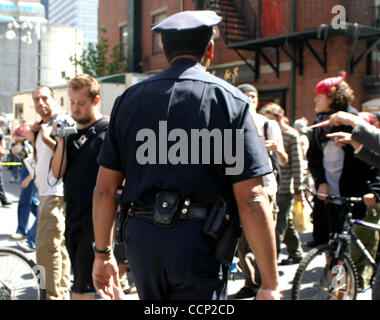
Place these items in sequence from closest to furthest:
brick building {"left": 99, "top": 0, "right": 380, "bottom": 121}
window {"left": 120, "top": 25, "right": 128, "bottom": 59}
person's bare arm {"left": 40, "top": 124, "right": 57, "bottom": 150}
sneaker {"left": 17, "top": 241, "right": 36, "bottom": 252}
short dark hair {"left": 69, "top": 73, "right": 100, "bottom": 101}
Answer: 1. short dark hair {"left": 69, "top": 73, "right": 100, "bottom": 101}
2. person's bare arm {"left": 40, "top": 124, "right": 57, "bottom": 150}
3. sneaker {"left": 17, "top": 241, "right": 36, "bottom": 252}
4. brick building {"left": 99, "top": 0, "right": 380, "bottom": 121}
5. window {"left": 120, "top": 25, "right": 128, "bottom": 59}

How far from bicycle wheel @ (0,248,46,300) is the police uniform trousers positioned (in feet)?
7.02

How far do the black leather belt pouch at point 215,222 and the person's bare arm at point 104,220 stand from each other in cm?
54

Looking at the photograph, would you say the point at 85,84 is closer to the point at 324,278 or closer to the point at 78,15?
the point at 324,278

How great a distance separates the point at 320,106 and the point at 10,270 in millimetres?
3164


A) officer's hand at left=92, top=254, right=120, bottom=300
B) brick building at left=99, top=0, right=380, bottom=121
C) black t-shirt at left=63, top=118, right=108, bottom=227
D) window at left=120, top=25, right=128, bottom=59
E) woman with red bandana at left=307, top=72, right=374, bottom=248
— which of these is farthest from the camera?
window at left=120, top=25, right=128, bottom=59

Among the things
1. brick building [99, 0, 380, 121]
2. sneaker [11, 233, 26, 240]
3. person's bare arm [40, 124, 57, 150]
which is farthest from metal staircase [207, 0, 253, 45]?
person's bare arm [40, 124, 57, 150]

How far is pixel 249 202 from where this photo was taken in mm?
1988

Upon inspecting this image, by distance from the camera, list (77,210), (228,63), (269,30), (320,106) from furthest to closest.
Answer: (228,63) → (269,30) → (320,106) → (77,210)

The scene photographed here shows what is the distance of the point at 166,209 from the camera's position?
1.98m

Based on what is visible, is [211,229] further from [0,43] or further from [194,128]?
[0,43]

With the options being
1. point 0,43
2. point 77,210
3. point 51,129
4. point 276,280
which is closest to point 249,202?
point 276,280

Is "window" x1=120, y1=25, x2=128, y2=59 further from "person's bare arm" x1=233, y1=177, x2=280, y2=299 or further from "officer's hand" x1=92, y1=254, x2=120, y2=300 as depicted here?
"person's bare arm" x1=233, y1=177, x2=280, y2=299

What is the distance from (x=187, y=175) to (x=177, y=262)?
14.7 inches

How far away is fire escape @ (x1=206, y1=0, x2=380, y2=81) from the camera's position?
1241 centimetres
